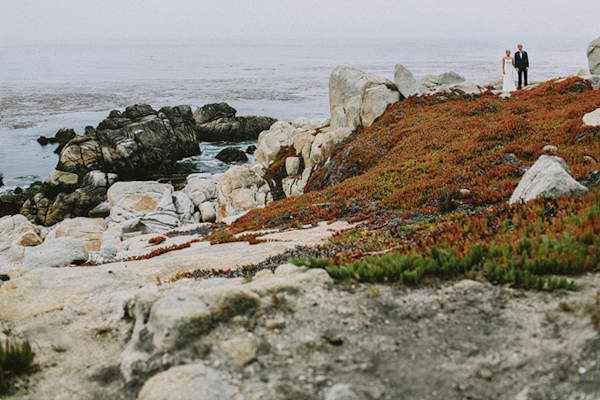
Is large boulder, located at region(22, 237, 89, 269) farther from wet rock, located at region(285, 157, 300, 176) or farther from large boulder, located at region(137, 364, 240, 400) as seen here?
wet rock, located at region(285, 157, 300, 176)

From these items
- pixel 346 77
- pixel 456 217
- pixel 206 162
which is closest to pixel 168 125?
pixel 206 162

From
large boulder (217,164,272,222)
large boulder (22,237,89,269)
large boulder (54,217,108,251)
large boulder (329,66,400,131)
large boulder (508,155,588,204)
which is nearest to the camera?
large boulder (508,155,588,204)

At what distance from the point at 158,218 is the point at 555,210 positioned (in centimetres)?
3201

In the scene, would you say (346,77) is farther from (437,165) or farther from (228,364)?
(228,364)

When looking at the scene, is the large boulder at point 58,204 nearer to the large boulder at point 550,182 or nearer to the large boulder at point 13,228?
the large boulder at point 13,228

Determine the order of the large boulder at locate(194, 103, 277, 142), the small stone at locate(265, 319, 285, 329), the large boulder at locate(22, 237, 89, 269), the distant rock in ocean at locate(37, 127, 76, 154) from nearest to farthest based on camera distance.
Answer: the small stone at locate(265, 319, 285, 329), the large boulder at locate(22, 237, 89, 269), the distant rock in ocean at locate(37, 127, 76, 154), the large boulder at locate(194, 103, 277, 142)

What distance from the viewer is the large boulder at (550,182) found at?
962 centimetres

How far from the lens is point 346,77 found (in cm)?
4484

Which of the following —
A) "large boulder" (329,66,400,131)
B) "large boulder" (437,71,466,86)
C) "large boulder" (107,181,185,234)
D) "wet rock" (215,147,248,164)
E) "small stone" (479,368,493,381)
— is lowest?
"large boulder" (107,181,185,234)

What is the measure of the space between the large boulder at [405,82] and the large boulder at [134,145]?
3563 centimetres

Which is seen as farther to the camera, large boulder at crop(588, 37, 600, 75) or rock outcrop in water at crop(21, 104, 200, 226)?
rock outcrop in water at crop(21, 104, 200, 226)

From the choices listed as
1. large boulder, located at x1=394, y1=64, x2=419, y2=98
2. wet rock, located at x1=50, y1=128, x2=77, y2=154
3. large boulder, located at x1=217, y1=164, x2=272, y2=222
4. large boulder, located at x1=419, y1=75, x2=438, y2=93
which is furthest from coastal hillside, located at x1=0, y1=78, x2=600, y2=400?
wet rock, located at x1=50, y1=128, x2=77, y2=154

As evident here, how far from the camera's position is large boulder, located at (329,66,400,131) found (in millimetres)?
39969

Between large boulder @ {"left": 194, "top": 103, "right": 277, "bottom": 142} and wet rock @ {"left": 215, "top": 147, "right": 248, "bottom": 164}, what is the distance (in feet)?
40.0
